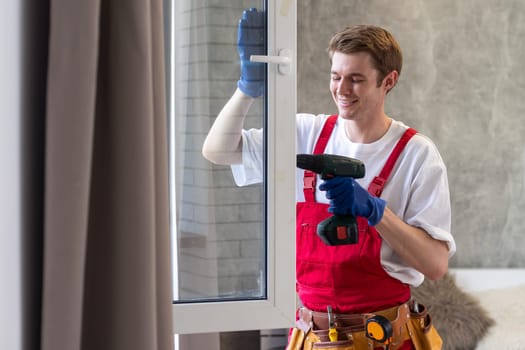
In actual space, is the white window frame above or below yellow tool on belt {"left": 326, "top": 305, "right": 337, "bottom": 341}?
above

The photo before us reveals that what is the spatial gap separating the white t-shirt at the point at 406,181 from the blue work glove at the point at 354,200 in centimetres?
12

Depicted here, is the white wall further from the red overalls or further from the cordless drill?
the red overalls

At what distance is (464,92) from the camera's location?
11.0 feet

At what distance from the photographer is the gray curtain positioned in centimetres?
86

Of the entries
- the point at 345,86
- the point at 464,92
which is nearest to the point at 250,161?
the point at 345,86

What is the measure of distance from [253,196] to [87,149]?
77cm

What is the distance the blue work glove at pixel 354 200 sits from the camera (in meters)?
1.74

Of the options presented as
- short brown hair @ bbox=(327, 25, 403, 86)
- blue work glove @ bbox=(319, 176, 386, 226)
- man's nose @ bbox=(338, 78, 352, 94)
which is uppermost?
short brown hair @ bbox=(327, 25, 403, 86)

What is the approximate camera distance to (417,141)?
6.08 ft

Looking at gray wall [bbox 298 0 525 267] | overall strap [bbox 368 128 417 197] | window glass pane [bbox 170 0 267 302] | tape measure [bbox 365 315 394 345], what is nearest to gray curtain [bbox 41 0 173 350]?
window glass pane [bbox 170 0 267 302]

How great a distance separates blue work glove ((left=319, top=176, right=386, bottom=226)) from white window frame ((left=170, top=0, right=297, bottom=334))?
7.6 inches

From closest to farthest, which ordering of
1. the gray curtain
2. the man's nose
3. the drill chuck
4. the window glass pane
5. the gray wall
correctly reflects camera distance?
1. the gray curtain
2. the window glass pane
3. the drill chuck
4. the man's nose
5. the gray wall

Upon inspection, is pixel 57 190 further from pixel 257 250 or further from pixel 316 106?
pixel 316 106

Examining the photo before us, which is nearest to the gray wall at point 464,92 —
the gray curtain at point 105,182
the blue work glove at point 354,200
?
the blue work glove at point 354,200
